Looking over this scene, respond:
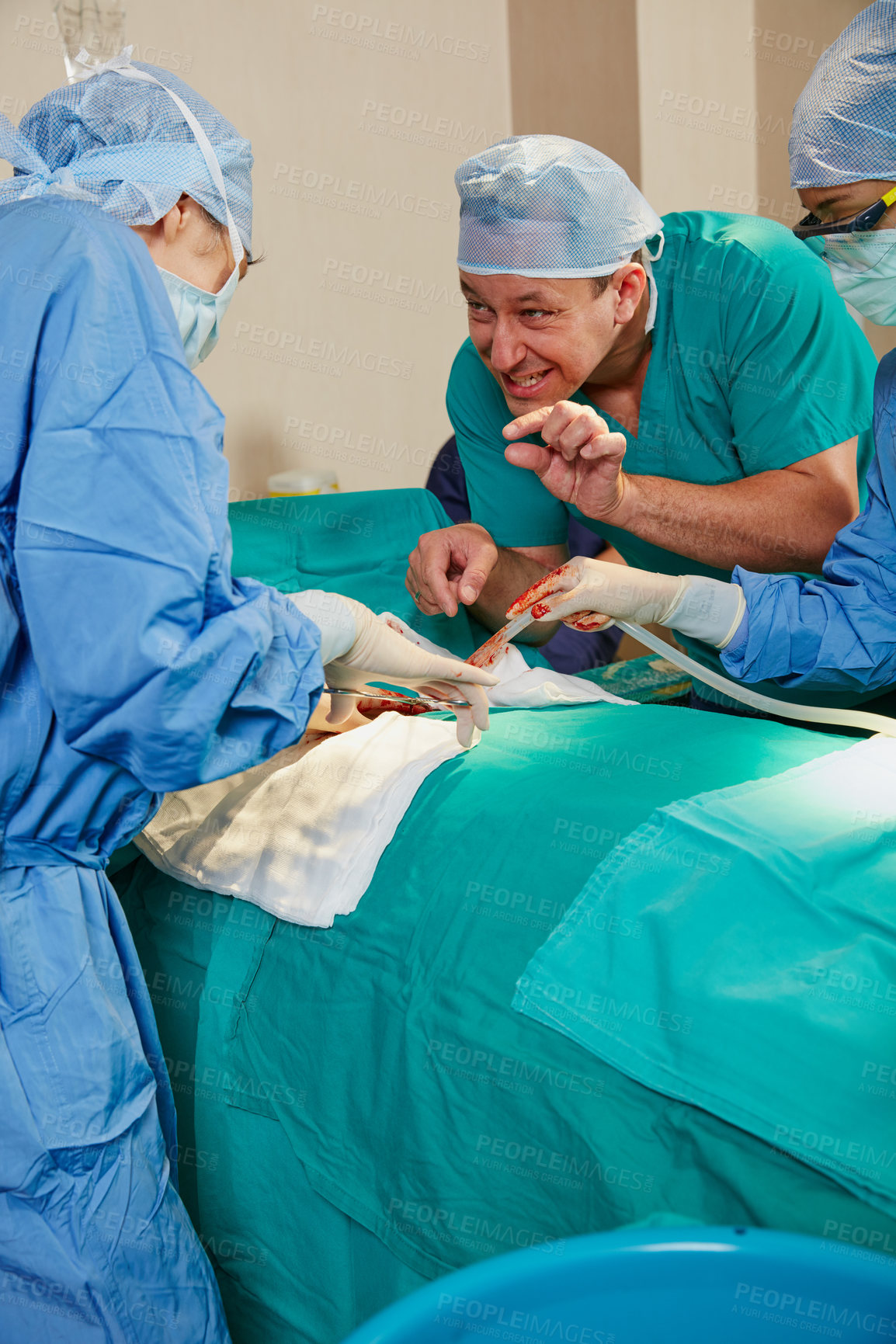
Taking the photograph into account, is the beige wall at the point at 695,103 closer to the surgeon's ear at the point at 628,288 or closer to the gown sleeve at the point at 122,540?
the surgeon's ear at the point at 628,288

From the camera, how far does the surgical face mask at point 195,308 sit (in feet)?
4.00

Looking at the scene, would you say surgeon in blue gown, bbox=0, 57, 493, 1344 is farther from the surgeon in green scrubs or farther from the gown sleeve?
the surgeon in green scrubs

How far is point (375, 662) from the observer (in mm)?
1372

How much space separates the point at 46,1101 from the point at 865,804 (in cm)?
98

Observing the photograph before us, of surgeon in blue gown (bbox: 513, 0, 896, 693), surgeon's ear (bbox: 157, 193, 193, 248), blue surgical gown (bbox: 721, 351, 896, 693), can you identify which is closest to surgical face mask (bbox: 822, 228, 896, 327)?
surgeon in blue gown (bbox: 513, 0, 896, 693)

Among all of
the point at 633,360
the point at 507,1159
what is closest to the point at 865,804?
the point at 507,1159

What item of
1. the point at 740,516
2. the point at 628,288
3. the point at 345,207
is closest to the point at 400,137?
the point at 345,207

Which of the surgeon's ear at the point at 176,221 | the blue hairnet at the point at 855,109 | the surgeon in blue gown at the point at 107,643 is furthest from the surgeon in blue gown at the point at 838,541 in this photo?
the surgeon's ear at the point at 176,221

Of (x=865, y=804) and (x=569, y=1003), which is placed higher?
(x=865, y=804)

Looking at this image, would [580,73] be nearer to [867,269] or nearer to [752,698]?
[867,269]

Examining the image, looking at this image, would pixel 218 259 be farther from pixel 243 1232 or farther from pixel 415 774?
pixel 243 1232

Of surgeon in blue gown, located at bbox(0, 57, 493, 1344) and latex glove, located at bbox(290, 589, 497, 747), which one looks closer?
surgeon in blue gown, located at bbox(0, 57, 493, 1344)

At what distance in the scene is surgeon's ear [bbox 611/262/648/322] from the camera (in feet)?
6.15

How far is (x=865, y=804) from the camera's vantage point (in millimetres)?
1320
